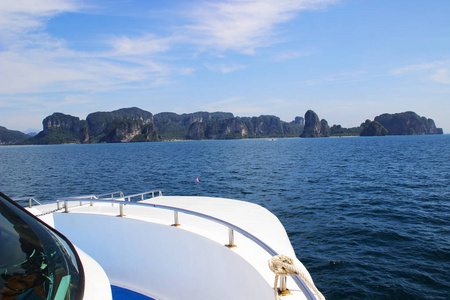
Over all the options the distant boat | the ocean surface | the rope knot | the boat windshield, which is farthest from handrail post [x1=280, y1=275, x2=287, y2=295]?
the ocean surface

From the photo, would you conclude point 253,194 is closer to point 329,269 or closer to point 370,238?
point 370,238

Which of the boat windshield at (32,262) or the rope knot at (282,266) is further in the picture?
the rope knot at (282,266)

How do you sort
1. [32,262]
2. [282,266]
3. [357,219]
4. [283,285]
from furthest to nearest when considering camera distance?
[357,219], [283,285], [282,266], [32,262]

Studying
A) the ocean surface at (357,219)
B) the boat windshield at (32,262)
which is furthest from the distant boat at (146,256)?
the ocean surface at (357,219)

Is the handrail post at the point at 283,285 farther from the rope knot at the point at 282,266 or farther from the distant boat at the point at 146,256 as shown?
the rope knot at the point at 282,266

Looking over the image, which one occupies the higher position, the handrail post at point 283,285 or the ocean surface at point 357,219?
the handrail post at point 283,285

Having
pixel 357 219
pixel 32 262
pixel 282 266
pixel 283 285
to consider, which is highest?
pixel 32 262

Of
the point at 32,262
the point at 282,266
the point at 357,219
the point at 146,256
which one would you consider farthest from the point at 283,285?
the point at 357,219

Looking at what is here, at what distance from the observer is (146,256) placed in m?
5.13

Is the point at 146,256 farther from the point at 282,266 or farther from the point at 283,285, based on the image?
the point at 282,266

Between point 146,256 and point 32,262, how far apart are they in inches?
148

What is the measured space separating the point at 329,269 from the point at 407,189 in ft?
55.3

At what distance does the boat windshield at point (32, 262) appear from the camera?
1.46 meters

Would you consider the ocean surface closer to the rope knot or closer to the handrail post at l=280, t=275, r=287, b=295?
the handrail post at l=280, t=275, r=287, b=295
